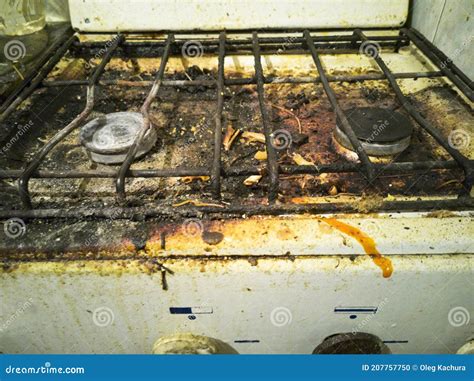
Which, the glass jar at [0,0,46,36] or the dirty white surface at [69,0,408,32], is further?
the glass jar at [0,0,46,36]

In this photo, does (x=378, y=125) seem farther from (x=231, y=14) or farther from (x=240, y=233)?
(x=231, y=14)

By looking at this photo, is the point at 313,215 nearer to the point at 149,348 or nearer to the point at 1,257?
the point at 149,348

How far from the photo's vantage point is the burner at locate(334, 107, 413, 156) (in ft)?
2.66

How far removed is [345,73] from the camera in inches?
46.3

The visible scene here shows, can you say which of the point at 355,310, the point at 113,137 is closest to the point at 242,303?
the point at 355,310

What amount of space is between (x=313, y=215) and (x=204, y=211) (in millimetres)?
201

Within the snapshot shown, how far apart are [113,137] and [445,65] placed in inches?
36.3

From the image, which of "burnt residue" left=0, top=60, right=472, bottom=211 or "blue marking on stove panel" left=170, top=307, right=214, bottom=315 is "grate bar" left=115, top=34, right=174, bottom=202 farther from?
"blue marking on stove panel" left=170, top=307, right=214, bottom=315

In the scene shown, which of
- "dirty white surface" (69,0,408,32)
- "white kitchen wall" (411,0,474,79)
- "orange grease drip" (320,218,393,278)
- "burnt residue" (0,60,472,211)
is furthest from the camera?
"dirty white surface" (69,0,408,32)

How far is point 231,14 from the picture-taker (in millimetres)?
1211

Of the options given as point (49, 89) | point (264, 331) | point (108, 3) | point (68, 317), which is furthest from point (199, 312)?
point (108, 3)

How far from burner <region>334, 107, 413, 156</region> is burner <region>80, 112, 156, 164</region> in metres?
0.46

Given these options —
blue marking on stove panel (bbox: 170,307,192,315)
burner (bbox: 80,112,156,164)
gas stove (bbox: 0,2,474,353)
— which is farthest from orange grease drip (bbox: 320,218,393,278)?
burner (bbox: 80,112,156,164)

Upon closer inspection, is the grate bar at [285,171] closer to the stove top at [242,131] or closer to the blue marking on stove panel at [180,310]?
the stove top at [242,131]
